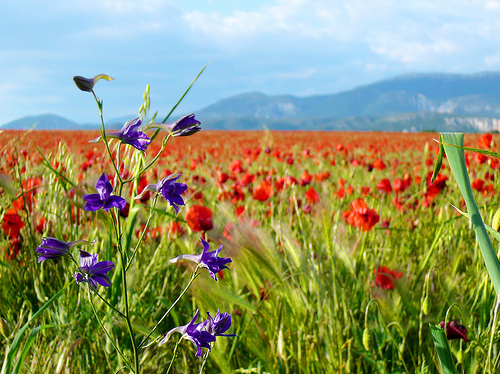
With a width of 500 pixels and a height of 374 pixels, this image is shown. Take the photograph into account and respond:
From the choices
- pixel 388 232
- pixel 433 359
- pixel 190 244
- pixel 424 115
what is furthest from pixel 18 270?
pixel 424 115

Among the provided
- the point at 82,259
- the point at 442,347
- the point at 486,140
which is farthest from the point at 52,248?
the point at 486,140

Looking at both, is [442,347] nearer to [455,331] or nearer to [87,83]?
[455,331]

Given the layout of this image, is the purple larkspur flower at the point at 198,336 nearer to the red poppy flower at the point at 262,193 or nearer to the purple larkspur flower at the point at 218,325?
the purple larkspur flower at the point at 218,325

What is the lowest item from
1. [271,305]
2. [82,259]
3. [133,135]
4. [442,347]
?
[271,305]

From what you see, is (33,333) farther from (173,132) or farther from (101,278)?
(173,132)

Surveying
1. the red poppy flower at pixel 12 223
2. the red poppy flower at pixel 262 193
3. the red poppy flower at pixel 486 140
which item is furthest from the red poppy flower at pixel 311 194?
the red poppy flower at pixel 12 223

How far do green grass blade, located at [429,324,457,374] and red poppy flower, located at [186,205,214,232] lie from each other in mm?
559

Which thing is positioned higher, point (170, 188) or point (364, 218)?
point (170, 188)

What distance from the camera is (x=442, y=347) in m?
0.41

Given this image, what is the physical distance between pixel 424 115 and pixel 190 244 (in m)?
160

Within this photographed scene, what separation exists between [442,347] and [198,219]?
579 millimetres

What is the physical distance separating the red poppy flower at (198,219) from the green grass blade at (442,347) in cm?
56

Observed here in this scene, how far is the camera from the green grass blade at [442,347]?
0.41 metres

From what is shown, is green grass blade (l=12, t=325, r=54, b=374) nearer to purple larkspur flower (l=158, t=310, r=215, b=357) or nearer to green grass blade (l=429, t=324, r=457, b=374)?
purple larkspur flower (l=158, t=310, r=215, b=357)
